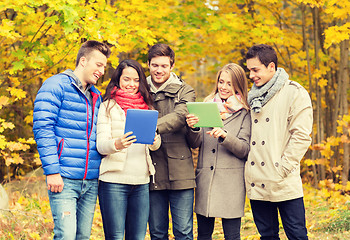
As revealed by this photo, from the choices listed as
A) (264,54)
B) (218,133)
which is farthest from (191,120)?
(264,54)

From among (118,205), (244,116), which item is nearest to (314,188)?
(244,116)

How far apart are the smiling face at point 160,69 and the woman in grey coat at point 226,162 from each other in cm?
46

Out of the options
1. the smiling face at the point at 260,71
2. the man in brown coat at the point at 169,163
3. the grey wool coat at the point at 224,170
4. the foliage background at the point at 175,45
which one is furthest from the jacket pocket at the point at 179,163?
the foliage background at the point at 175,45

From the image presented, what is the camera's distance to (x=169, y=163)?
350 centimetres

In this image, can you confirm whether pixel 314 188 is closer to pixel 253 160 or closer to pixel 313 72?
pixel 313 72

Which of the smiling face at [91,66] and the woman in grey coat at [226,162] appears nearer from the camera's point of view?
the smiling face at [91,66]

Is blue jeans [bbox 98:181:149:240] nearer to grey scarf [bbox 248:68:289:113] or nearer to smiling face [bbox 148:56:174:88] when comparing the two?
smiling face [bbox 148:56:174:88]

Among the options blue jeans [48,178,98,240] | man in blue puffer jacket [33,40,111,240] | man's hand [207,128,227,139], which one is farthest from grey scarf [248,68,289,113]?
blue jeans [48,178,98,240]

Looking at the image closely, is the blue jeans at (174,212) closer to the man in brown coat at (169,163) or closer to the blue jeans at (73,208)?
the man in brown coat at (169,163)

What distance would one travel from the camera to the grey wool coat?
3492mm

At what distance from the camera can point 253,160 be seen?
3426 mm

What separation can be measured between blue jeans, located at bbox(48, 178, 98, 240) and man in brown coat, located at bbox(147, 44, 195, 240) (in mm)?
596

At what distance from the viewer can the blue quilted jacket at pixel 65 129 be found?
9.43ft

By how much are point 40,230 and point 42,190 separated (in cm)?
195
